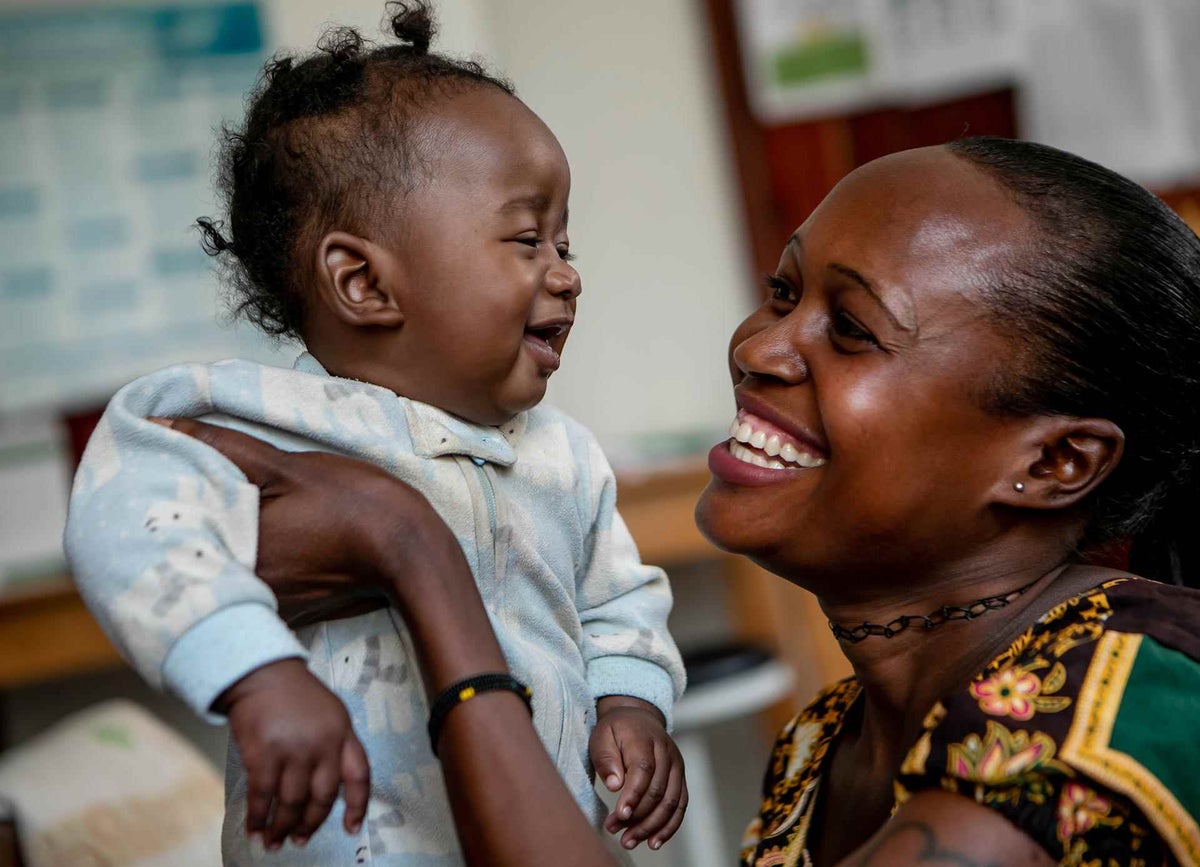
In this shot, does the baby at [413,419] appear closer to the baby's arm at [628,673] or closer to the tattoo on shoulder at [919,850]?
the baby's arm at [628,673]

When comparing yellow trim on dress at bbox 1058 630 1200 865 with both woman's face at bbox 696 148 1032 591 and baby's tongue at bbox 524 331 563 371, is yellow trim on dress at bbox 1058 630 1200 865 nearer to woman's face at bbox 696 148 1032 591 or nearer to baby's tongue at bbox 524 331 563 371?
woman's face at bbox 696 148 1032 591

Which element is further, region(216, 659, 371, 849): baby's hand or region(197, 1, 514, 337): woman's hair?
region(197, 1, 514, 337): woman's hair

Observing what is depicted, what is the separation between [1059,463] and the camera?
3.77ft

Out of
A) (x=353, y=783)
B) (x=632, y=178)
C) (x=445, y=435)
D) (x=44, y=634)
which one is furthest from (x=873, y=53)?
(x=353, y=783)

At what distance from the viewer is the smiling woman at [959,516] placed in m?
0.94

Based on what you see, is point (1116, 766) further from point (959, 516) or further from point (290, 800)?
point (290, 800)

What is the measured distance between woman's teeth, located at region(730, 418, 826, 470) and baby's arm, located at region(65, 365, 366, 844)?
0.43 metres

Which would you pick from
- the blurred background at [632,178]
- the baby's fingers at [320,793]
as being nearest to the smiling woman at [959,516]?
the baby's fingers at [320,793]

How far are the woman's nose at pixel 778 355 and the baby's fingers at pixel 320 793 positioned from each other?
516mm

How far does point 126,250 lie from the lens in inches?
123

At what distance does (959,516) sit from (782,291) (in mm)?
276

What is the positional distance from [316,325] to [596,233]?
2.27 m

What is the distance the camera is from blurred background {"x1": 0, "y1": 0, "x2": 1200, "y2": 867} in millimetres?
3064

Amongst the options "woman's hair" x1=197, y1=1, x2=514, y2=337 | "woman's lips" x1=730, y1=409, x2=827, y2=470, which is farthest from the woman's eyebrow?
"woman's hair" x1=197, y1=1, x2=514, y2=337
